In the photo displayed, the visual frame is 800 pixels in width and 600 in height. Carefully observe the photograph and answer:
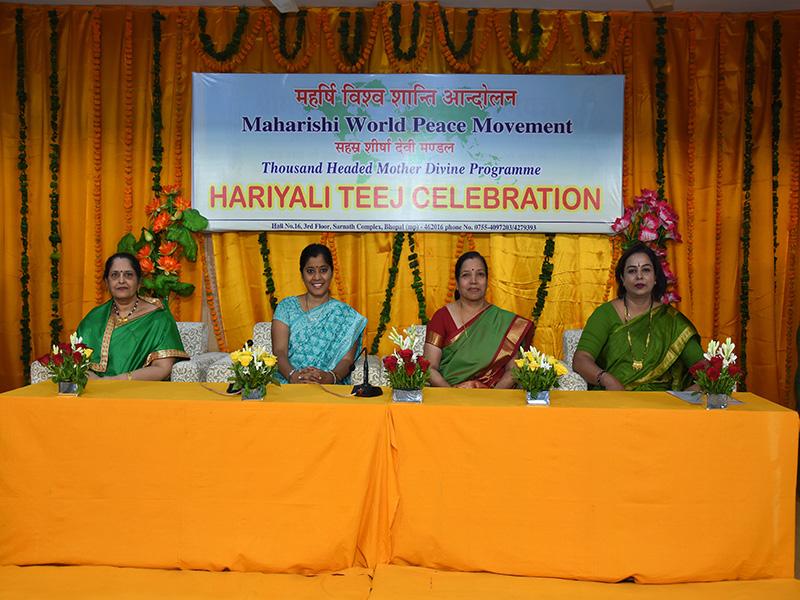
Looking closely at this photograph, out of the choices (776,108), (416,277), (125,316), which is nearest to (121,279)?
(125,316)

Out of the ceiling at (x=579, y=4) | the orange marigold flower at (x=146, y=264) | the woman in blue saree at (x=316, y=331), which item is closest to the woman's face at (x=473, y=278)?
the woman in blue saree at (x=316, y=331)

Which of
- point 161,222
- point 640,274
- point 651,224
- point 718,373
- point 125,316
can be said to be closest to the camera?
point 718,373

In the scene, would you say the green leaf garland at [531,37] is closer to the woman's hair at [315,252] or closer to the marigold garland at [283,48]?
the marigold garland at [283,48]

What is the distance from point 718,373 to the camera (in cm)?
258

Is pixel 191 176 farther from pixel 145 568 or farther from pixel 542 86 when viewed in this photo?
pixel 145 568

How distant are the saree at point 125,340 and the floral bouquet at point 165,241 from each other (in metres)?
1.21

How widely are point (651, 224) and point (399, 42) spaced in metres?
2.08

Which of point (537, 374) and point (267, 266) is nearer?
point (537, 374)

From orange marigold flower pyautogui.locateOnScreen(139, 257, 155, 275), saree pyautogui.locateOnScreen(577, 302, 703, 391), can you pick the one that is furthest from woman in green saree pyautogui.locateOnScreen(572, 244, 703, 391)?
orange marigold flower pyautogui.locateOnScreen(139, 257, 155, 275)

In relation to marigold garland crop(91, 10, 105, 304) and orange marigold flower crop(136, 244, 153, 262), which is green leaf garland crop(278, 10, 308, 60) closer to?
marigold garland crop(91, 10, 105, 304)

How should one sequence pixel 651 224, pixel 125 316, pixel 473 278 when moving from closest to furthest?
pixel 473 278
pixel 125 316
pixel 651 224

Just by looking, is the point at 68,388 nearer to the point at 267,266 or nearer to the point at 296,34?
the point at 267,266

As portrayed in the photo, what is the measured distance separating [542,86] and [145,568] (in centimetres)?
383

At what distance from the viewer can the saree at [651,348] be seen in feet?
11.3
